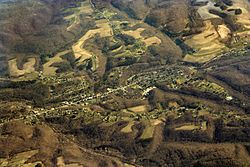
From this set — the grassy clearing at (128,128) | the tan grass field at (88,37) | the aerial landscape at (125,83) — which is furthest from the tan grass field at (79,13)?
the grassy clearing at (128,128)

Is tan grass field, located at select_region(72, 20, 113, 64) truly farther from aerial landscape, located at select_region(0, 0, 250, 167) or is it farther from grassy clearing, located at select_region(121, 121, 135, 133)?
grassy clearing, located at select_region(121, 121, 135, 133)

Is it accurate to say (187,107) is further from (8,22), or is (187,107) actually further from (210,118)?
(8,22)

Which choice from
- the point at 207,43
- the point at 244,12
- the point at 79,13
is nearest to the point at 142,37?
the point at 207,43

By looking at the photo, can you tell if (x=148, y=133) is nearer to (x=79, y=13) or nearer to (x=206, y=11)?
(x=206, y=11)

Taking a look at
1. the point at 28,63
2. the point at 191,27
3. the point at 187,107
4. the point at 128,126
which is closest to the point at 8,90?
the point at 28,63

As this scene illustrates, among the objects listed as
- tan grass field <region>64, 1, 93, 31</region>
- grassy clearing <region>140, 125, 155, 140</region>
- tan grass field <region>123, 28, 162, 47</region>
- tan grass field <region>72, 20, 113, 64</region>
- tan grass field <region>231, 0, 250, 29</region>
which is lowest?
tan grass field <region>64, 1, 93, 31</region>

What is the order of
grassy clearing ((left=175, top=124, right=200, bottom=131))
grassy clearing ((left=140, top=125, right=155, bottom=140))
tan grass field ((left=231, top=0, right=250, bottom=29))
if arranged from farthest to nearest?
1. tan grass field ((left=231, top=0, right=250, bottom=29))
2. grassy clearing ((left=175, top=124, right=200, bottom=131))
3. grassy clearing ((left=140, top=125, right=155, bottom=140))

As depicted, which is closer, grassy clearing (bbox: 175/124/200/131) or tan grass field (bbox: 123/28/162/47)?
grassy clearing (bbox: 175/124/200/131)

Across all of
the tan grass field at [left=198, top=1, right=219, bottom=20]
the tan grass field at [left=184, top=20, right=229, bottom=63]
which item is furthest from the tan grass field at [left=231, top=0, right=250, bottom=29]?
the tan grass field at [left=184, top=20, right=229, bottom=63]
